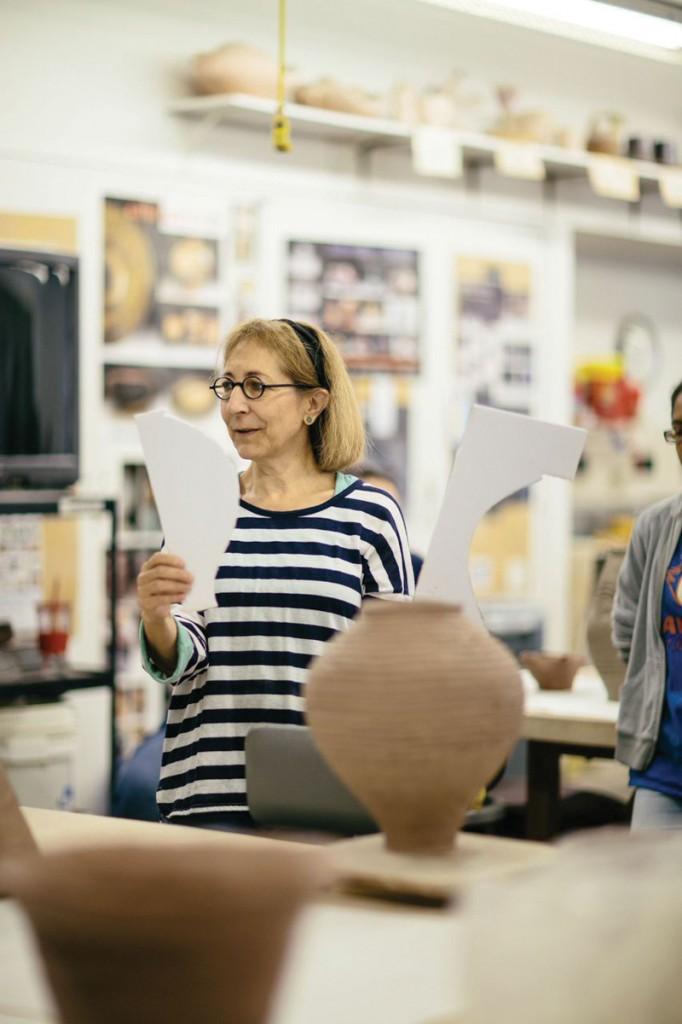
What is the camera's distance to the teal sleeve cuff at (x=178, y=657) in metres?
2.29

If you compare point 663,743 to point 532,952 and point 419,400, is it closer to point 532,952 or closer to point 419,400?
point 532,952

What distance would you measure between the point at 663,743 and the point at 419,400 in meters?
3.35

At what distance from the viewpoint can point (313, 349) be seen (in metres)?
2.62

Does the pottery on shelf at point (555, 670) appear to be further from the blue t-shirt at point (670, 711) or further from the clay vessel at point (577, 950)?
the clay vessel at point (577, 950)

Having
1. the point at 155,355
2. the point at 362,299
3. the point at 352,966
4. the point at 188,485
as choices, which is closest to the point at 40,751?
the point at 155,355

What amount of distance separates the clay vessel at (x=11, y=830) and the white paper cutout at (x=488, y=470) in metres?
0.60

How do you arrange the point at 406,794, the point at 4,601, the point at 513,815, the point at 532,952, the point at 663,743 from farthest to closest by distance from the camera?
the point at 4,601 < the point at 513,815 < the point at 663,743 < the point at 406,794 < the point at 532,952

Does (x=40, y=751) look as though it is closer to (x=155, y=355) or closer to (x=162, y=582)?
(x=155, y=355)

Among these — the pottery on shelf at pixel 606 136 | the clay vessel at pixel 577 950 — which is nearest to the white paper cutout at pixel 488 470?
the clay vessel at pixel 577 950

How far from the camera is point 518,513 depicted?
21.4 ft

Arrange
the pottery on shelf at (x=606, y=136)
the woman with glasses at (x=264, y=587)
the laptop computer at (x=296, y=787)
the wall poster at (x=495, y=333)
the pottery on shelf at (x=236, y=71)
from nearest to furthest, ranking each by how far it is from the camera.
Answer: the laptop computer at (x=296, y=787), the woman with glasses at (x=264, y=587), the pottery on shelf at (x=236, y=71), the wall poster at (x=495, y=333), the pottery on shelf at (x=606, y=136)

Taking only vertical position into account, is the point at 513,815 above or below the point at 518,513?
below

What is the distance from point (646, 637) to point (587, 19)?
6.96 ft

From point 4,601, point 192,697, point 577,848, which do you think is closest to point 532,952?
point 577,848
